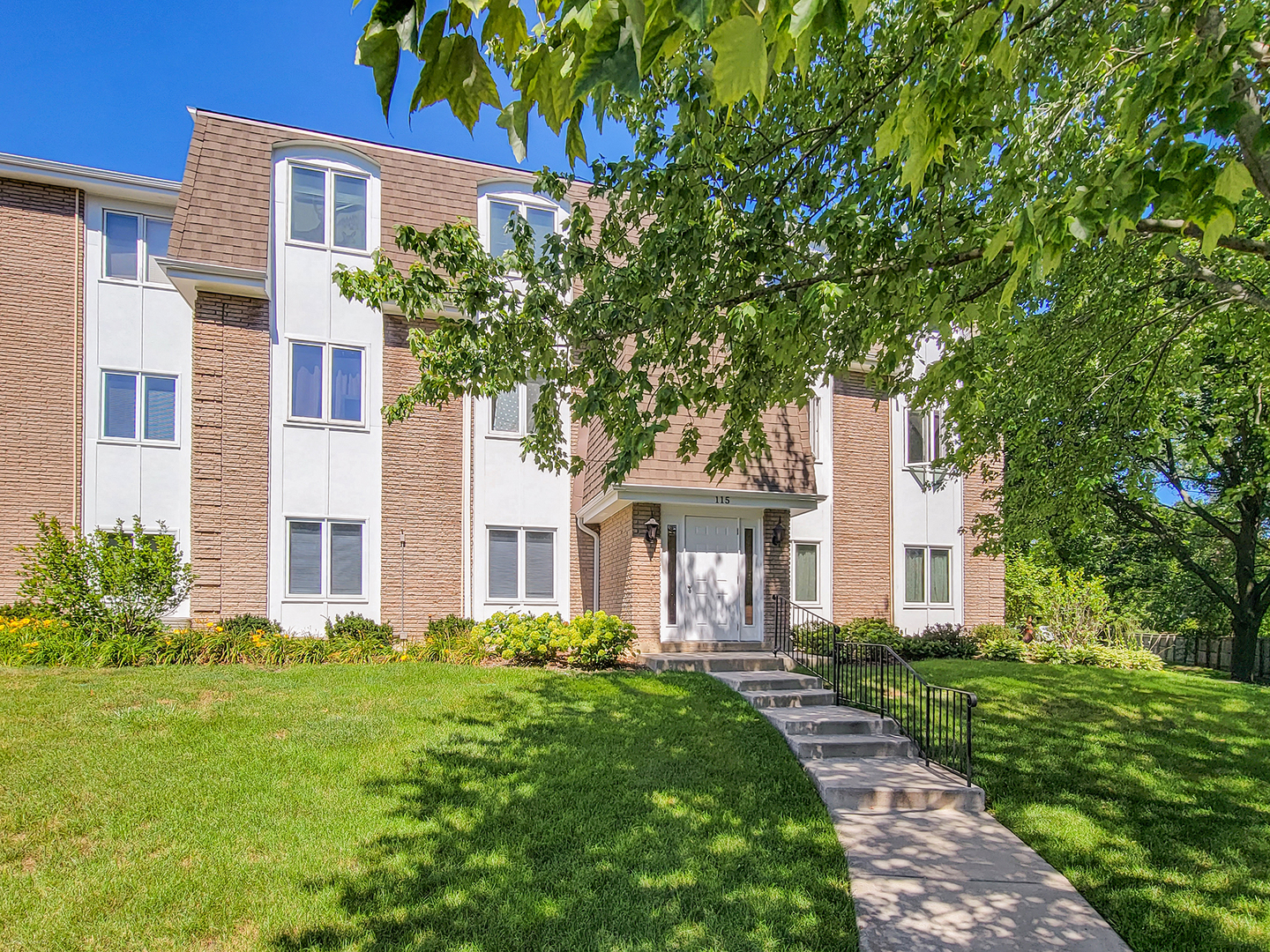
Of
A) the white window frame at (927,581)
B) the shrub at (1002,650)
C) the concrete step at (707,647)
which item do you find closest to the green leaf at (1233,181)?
the concrete step at (707,647)

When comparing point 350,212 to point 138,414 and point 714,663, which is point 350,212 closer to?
point 138,414

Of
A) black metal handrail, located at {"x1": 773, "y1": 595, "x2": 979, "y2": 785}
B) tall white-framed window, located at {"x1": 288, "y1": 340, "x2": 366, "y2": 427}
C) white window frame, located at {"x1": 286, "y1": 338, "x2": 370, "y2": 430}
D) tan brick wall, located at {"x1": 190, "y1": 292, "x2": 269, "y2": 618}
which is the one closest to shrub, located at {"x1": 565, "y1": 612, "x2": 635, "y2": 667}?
black metal handrail, located at {"x1": 773, "y1": 595, "x2": 979, "y2": 785}

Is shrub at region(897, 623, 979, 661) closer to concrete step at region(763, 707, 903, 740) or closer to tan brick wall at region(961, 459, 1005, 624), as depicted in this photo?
tan brick wall at region(961, 459, 1005, 624)

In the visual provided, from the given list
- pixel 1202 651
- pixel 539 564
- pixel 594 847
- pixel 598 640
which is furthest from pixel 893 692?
pixel 1202 651

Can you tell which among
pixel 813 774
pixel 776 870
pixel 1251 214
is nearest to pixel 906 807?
pixel 813 774

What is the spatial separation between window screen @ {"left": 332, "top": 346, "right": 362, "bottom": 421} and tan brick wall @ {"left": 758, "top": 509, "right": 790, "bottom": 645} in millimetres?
8884

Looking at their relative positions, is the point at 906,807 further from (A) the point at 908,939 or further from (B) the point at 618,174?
(B) the point at 618,174

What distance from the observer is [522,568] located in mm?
15617

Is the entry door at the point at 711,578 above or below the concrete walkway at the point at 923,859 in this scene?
above

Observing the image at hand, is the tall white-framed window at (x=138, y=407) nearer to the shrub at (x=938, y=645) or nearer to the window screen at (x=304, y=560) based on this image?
the window screen at (x=304, y=560)

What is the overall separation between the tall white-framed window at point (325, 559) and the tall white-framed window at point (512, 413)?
11.7 feet

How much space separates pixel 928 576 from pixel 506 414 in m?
11.4

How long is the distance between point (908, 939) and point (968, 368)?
5.02 meters

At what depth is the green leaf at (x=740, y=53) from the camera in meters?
1.70
